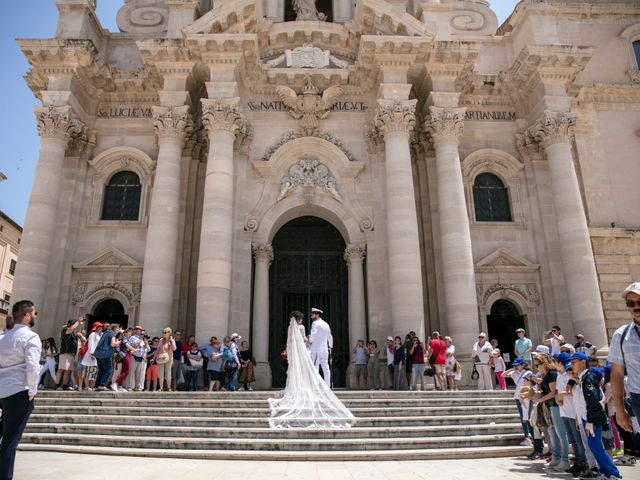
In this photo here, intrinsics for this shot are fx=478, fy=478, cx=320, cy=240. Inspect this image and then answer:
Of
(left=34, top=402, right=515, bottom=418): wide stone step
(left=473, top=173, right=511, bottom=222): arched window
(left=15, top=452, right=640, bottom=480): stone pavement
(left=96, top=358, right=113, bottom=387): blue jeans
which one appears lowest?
(left=15, top=452, right=640, bottom=480): stone pavement

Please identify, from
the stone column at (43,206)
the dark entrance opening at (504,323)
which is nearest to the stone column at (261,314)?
the stone column at (43,206)

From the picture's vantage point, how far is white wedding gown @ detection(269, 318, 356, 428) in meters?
9.82

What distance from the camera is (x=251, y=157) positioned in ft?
67.6

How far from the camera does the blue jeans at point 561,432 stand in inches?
290

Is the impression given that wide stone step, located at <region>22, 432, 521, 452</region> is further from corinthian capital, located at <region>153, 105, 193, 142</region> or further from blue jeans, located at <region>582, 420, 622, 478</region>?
corinthian capital, located at <region>153, 105, 193, 142</region>

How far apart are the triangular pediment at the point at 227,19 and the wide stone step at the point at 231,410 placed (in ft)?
47.4

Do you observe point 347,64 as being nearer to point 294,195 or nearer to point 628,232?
point 294,195

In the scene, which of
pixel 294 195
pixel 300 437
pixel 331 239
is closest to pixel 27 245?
pixel 294 195

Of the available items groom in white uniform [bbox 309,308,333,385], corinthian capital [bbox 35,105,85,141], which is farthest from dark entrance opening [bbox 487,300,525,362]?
corinthian capital [bbox 35,105,85,141]

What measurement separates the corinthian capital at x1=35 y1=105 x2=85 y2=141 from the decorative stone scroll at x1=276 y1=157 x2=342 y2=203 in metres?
9.02

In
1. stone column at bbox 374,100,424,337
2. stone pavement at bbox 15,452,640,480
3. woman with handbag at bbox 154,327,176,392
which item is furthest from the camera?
stone column at bbox 374,100,424,337

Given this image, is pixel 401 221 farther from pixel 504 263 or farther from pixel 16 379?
pixel 16 379

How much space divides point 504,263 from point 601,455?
14.5 meters

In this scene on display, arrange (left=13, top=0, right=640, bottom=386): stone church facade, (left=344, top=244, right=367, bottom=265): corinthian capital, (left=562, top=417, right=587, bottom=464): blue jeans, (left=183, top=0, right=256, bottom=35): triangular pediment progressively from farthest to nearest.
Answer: (left=344, top=244, right=367, bottom=265): corinthian capital
(left=183, top=0, right=256, bottom=35): triangular pediment
(left=13, top=0, right=640, bottom=386): stone church facade
(left=562, top=417, right=587, bottom=464): blue jeans
